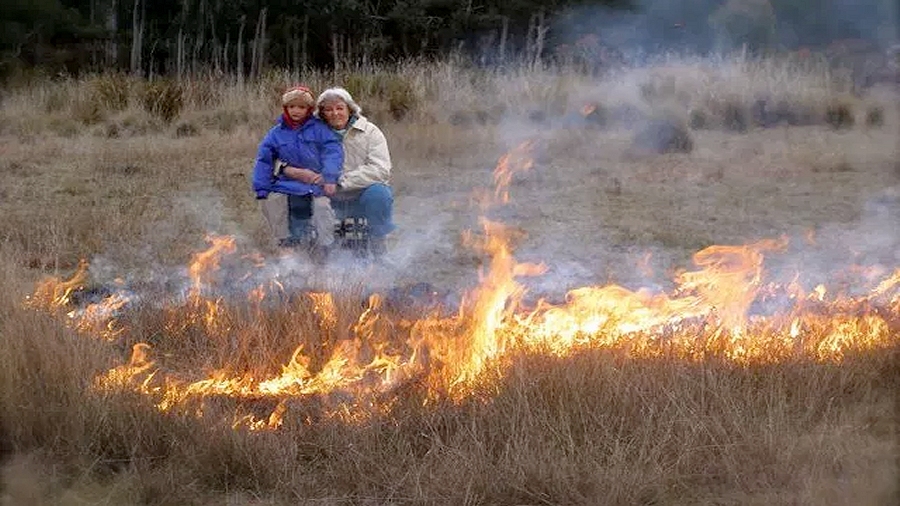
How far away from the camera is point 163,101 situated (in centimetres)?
1332

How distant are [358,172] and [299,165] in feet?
1.12

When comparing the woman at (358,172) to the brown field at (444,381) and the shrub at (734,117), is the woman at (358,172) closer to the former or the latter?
the brown field at (444,381)

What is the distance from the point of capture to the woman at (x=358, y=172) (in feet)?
17.8

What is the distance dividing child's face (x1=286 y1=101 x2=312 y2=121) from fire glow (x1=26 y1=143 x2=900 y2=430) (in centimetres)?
129

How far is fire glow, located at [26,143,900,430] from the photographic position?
3.49 m

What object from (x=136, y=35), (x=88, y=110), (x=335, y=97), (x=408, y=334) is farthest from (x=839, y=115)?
(x=136, y=35)

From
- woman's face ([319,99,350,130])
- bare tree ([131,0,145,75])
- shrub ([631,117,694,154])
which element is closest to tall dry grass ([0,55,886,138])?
shrub ([631,117,694,154])

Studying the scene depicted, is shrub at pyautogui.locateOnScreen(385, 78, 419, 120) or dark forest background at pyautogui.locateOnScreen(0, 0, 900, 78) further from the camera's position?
shrub at pyautogui.locateOnScreen(385, 78, 419, 120)

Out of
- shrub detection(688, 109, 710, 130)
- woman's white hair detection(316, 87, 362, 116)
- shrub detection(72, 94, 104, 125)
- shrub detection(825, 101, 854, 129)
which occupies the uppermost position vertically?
woman's white hair detection(316, 87, 362, 116)

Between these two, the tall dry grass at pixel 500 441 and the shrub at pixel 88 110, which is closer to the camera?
the tall dry grass at pixel 500 441

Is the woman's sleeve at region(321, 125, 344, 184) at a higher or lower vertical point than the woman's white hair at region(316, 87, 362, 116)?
lower

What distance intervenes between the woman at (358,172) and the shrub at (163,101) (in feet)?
27.1

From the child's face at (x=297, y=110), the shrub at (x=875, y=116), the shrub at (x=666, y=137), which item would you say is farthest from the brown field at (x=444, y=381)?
the shrub at (x=666, y=137)

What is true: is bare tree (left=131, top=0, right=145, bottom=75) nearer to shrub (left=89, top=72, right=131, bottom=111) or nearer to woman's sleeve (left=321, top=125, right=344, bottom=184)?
shrub (left=89, top=72, right=131, bottom=111)
